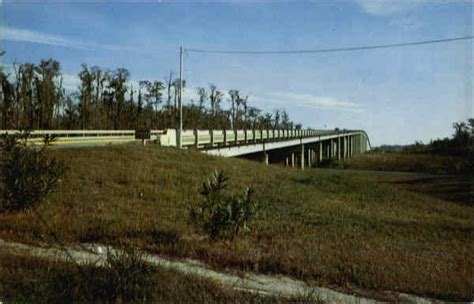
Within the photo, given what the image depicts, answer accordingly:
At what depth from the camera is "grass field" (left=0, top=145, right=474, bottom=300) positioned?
7.66m

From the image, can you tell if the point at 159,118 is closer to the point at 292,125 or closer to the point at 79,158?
the point at 79,158

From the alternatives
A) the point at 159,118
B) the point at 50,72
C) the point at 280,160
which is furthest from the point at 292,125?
the point at 50,72

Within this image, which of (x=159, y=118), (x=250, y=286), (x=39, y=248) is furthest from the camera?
(x=159, y=118)

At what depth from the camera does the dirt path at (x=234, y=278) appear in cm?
630

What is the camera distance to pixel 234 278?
6863mm

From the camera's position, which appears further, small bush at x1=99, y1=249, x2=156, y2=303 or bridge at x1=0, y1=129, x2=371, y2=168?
bridge at x1=0, y1=129, x2=371, y2=168

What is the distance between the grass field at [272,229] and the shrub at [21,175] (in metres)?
0.45

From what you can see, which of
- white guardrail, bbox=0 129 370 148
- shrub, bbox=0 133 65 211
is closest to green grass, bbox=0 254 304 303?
shrub, bbox=0 133 65 211

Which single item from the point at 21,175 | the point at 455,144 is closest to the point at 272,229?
the point at 21,175

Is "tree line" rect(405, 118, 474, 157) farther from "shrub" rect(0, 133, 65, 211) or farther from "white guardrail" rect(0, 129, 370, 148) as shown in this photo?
"shrub" rect(0, 133, 65, 211)

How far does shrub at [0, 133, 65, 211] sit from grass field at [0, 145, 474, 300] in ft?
1.46

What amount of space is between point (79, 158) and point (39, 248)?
11.9m

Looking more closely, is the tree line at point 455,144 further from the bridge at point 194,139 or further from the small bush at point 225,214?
the small bush at point 225,214

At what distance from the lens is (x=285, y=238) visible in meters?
10.1
